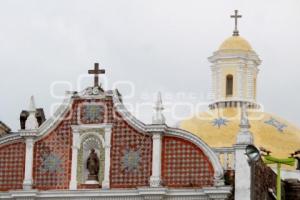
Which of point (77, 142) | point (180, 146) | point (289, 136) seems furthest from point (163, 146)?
point (289, 136)

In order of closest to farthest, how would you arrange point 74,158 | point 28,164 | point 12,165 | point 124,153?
point 124,153
point 74,158
point 28,164
point 12,165

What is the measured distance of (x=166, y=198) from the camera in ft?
112

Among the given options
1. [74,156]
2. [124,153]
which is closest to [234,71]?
[124,153]

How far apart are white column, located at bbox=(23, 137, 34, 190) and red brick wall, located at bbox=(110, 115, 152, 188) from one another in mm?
2728

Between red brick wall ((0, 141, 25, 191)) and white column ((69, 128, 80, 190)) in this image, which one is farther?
red brick wall ((0, 141, 25, 191))

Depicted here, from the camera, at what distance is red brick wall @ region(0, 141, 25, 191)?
116 ft

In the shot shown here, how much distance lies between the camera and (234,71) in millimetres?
42938

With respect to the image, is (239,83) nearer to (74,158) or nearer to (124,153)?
(124,153)

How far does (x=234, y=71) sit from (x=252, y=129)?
3984mm

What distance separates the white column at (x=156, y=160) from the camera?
34031 mm

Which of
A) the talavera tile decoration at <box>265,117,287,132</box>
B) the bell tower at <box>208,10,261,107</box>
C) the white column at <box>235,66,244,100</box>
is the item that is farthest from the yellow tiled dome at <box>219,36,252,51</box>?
the talavera tile decoration at <box>265,117,287,132</box>

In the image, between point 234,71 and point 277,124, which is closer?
point 277,124

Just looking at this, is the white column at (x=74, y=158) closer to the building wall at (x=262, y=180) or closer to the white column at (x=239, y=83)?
the building wall at (x=262, y=180)

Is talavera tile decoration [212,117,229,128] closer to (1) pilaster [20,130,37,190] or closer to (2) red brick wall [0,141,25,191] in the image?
(1) pilaster [20,130,37,190]
